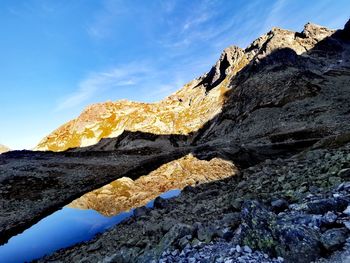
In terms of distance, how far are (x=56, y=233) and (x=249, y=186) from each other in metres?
23.0

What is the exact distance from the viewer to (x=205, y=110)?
5881 inches

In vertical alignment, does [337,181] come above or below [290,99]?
below

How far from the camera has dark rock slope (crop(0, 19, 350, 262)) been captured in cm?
1307

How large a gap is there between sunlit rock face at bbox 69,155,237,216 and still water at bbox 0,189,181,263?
2.17 metres

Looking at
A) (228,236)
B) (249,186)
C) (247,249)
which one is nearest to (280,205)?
(228,236)

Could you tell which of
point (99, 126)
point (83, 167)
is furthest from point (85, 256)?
point (99, 126)

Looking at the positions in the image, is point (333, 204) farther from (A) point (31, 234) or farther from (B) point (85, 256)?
(A) point (31, 234)

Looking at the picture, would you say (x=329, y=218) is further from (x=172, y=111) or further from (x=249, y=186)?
(x=172, y=111)

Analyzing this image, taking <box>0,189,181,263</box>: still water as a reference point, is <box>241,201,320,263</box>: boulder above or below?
above

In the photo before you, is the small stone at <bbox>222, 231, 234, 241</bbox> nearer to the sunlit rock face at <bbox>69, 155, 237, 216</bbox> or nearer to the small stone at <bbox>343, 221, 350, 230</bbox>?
the small stone at <bbox>343, 221, 350, 230</bbox>

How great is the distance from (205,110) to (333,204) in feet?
449

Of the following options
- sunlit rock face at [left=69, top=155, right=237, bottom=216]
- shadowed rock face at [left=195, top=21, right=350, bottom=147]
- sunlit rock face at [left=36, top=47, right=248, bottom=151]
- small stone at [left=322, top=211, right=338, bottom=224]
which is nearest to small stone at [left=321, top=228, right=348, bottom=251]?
small stone at [left=322, top=211, right=338, bottom=224]

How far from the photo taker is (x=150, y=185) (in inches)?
1891

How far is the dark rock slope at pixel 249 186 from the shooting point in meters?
13.1
